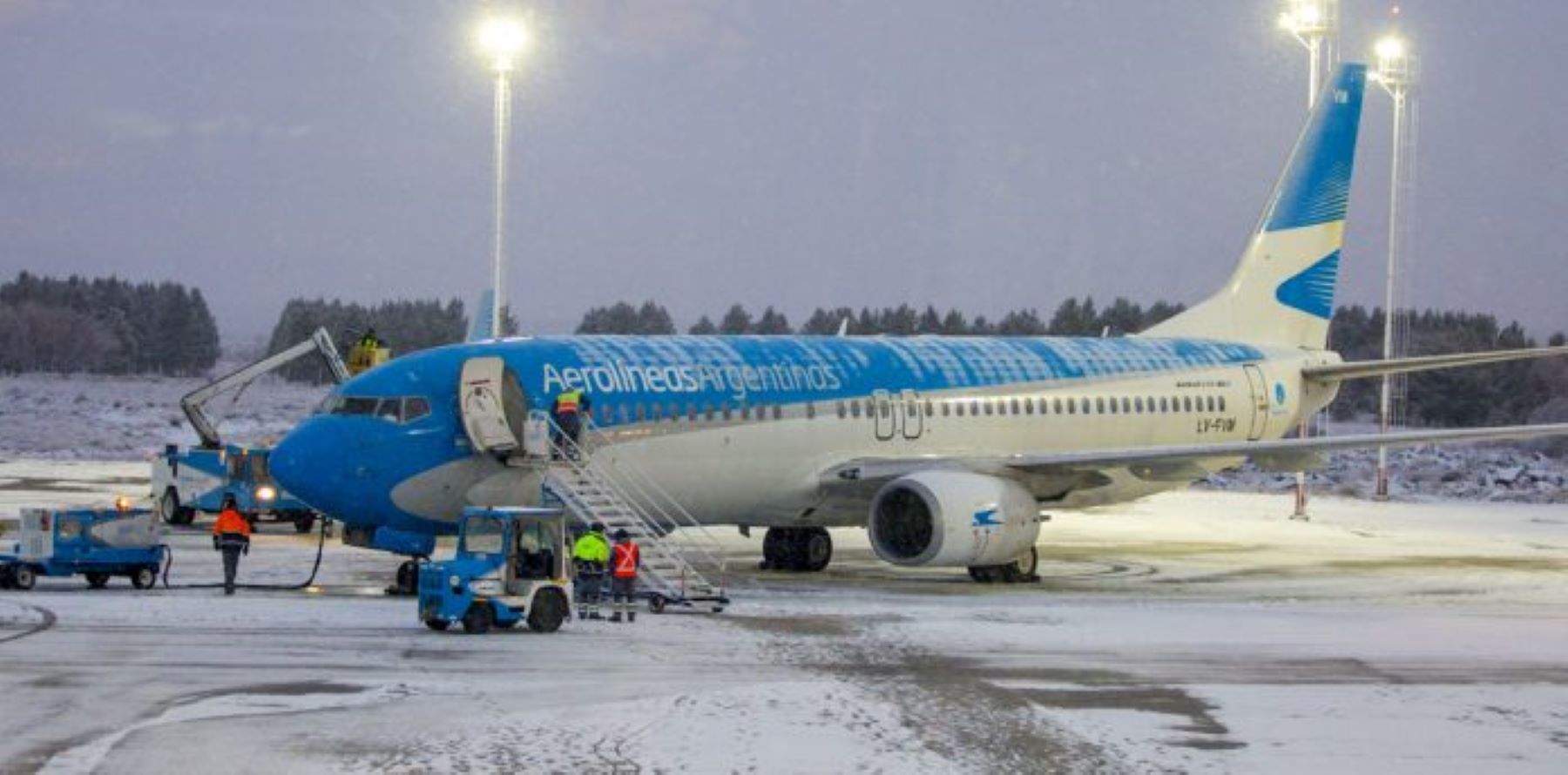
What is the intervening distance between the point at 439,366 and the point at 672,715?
13.4 m

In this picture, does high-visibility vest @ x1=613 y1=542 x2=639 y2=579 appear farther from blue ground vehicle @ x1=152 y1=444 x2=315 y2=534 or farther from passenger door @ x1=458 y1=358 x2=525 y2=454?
blue ground vehicle @ x1=152 y1=444 x2=315 y2=534

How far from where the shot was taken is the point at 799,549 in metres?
38.1

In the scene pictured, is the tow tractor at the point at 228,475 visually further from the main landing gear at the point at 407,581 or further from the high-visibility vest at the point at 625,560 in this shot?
the high-visibility vest at the point at 625,560

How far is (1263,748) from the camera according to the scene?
61.7 feet

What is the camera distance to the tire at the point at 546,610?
2648cm

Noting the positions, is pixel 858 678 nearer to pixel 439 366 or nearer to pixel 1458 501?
pixel 439 366

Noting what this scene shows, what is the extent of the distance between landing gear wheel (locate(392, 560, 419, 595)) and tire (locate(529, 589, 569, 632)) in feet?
17.5

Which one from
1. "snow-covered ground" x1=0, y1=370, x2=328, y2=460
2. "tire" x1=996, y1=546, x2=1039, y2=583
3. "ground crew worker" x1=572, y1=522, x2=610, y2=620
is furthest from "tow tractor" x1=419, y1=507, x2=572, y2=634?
"snow-covered ground" x1=0, y1=370, x2=328, y2=460

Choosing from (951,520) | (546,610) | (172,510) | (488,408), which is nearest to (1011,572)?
(951,520)

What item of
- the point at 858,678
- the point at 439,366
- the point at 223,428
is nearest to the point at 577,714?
the point at 858,678

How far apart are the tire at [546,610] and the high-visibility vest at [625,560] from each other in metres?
1.67

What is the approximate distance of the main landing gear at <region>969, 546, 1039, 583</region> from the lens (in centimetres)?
3559

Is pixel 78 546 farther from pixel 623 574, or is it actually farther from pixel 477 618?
pixel 623 574

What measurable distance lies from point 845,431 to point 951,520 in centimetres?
328
